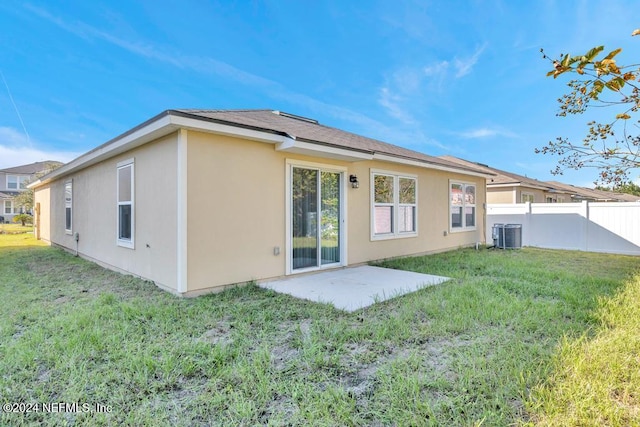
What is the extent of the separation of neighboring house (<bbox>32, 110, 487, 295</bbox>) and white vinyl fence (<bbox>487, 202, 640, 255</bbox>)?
18.6 feet

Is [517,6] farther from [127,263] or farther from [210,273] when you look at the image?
[127,263]

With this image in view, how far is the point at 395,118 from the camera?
1886cm

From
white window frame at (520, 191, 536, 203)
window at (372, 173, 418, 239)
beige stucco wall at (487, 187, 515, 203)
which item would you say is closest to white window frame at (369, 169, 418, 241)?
window at (372, 173, 418, 239)

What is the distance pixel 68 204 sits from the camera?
428 inches

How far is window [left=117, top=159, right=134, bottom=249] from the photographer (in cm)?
648

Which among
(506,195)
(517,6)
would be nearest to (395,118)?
(506,195)

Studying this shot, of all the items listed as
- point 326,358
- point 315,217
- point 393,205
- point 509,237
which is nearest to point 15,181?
point 315,217

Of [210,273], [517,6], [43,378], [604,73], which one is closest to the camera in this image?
[604,73]

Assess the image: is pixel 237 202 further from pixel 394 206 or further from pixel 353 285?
pixel 394 206

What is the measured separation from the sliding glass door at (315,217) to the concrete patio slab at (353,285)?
408 mm

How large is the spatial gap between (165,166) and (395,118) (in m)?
16.1

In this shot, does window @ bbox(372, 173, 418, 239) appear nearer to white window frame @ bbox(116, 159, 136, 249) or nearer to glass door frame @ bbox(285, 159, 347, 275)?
glass door frame @ bbox(285, 159, 347, 275)

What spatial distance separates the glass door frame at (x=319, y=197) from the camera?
6.34 metres

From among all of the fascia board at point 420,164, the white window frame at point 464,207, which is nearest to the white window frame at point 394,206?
the fascia board at point 420,164
